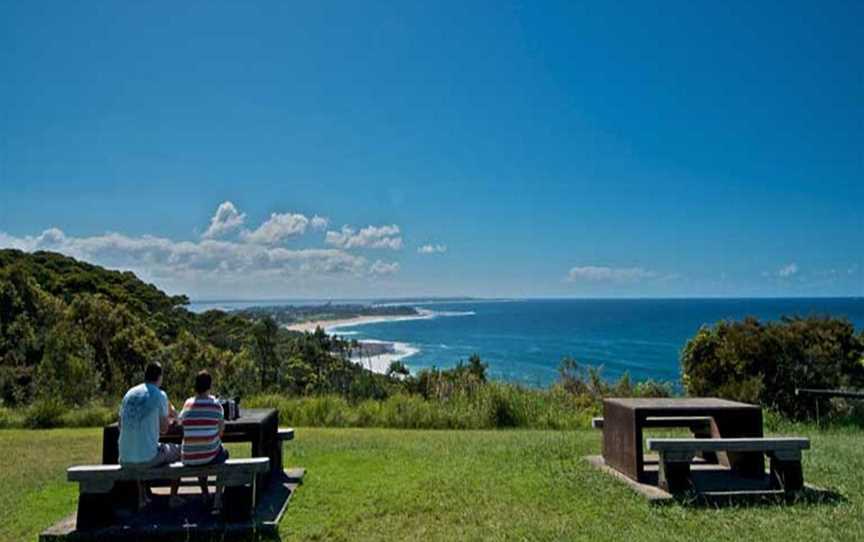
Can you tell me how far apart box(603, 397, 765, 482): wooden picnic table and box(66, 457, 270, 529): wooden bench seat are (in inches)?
122

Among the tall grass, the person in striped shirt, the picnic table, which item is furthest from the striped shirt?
the tall grass

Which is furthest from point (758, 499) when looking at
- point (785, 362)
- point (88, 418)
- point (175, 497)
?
point (88, 418)

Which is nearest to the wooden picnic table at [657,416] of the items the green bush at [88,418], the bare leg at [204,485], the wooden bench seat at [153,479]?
the wooden bench seat at [153,479]

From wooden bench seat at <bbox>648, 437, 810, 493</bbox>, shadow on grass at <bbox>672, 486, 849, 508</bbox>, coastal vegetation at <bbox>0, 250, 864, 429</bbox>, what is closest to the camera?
shadow on grass at <bbox>672, 486, 849, 508</bbox>

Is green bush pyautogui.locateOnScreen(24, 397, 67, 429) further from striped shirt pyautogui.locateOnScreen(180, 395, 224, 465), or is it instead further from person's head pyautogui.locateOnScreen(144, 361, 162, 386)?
striped shirt pyautogui.locateOnScreen(180, 395, 224, 465)

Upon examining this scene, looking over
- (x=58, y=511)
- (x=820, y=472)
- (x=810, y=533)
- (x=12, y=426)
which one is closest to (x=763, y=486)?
(x=820, y=472)

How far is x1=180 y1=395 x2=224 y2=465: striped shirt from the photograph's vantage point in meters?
4.30

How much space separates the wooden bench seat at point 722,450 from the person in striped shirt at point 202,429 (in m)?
3.28

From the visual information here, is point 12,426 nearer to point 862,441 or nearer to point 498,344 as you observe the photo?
point 862,441

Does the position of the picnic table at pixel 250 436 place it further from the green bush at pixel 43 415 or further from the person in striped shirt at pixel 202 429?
the green bush at pixel 43 415

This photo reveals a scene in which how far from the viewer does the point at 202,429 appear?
434 centimetres

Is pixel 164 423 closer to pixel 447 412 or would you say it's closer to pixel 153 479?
pixel 153 479

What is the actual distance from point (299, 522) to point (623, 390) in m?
8.78

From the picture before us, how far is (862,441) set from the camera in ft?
23.9
